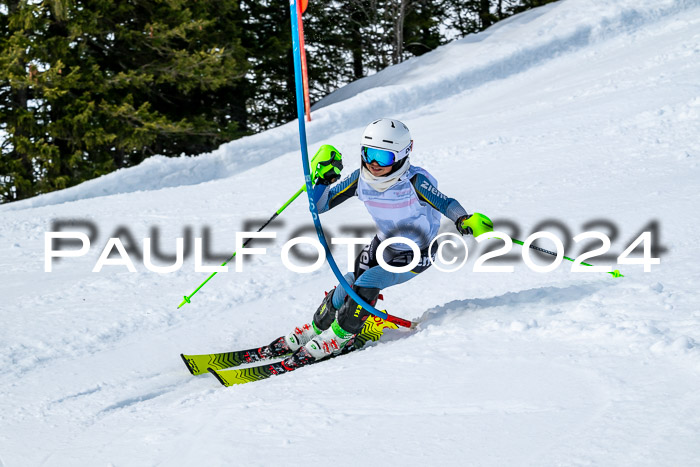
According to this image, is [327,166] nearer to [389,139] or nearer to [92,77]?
[389,139]

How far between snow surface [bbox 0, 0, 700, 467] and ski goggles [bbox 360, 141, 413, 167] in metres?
1.04

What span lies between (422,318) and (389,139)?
123 centimetres

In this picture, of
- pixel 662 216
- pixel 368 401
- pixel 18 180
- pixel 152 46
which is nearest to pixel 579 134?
pixel 662 216

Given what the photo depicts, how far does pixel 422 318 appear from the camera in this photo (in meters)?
4.33

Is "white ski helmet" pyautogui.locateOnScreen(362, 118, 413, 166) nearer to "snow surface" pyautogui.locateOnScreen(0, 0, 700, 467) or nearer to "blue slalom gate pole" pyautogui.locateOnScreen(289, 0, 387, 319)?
"blue slalom gate pole" pyautogui.locateOnScreen(289, 0, 387, 319)

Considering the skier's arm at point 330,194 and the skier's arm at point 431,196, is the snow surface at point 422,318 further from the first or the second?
the skier's arm at point 330,194

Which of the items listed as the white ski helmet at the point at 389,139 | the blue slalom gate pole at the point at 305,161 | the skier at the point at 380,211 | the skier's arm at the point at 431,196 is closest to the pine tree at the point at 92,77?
the blue slalom gate pole at the point at 305,161

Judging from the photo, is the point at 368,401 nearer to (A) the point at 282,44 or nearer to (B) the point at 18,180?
(B) the point at 18,180

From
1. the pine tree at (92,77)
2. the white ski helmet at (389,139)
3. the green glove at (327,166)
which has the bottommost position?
the green glove at (327,166)

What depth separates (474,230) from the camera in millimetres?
3861

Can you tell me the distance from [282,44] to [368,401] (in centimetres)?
1486

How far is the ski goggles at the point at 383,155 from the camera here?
3.97 m

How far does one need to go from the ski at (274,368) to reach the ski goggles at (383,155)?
3.72 ft

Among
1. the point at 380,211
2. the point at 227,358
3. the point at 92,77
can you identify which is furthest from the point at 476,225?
the point at 92,77
